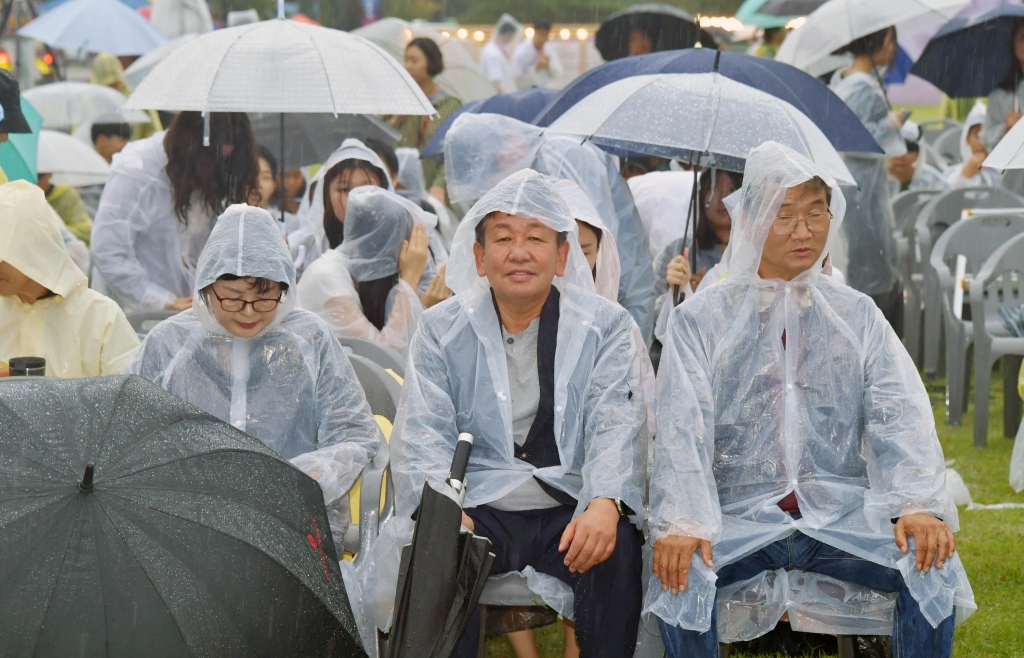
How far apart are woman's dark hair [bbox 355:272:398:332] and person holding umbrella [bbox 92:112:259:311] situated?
77cm

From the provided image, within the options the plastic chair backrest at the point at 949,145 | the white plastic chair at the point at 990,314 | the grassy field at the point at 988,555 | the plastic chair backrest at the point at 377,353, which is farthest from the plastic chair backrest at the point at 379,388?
the plastic chair backrest at the point at 949,145

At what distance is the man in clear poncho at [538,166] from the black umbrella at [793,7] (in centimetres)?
692

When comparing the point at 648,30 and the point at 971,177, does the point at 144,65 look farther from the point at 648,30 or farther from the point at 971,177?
the point at 971,177

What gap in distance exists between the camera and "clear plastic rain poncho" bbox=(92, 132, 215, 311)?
18.1ft

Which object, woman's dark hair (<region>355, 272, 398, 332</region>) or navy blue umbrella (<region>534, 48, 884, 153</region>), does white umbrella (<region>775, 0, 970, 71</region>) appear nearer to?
navy blue umbrella (<region>534, 48, 884, 153</region>)

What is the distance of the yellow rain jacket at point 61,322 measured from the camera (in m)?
4.20

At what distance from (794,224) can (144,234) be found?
3.22 metres

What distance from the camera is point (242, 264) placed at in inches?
141

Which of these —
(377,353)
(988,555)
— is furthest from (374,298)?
(988,555)

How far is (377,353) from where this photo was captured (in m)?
4.62

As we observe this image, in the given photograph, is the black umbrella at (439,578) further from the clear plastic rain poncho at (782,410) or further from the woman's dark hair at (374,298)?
the woman's dark hair at (374,298)

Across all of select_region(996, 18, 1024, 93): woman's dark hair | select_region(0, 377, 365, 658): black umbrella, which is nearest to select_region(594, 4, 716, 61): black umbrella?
select_region(996, 18, 1024, 93): woman's dark hair

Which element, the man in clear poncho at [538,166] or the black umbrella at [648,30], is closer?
the man in clear poncho at [538,166]

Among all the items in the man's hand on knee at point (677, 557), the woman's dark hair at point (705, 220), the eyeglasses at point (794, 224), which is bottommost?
the man's hand on knee at point (677, 557)
